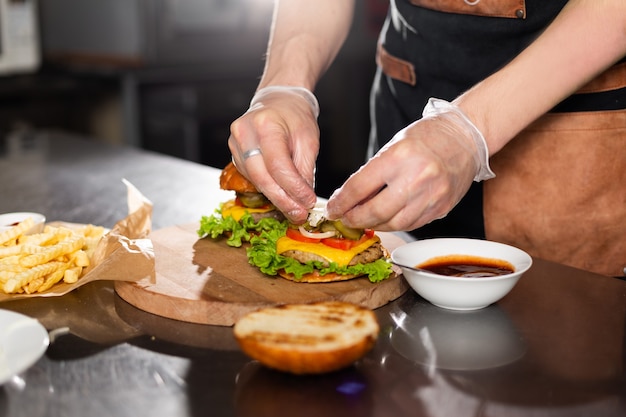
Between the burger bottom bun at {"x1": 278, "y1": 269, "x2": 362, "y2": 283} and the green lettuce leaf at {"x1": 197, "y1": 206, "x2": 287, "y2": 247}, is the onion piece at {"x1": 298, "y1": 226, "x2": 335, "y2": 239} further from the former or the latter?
the green lettuce leaf at {"x1": 197, "y1": 206, "x2": 287, "y2": 247}

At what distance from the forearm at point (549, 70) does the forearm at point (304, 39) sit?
599 mm

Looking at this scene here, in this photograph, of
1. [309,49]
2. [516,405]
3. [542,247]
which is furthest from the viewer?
[309,49]

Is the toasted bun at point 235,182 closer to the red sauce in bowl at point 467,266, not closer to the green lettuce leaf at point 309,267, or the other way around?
the green lettuce leaf at point 309,267

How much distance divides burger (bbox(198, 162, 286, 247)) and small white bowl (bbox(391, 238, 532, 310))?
434 mm

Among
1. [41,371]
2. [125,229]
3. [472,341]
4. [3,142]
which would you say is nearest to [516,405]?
[472,341]

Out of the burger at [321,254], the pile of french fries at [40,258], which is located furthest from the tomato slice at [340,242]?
the pile of french fries at [40,258]

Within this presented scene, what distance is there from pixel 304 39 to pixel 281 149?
57 centimetres

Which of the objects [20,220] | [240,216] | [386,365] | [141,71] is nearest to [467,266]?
[386,365]

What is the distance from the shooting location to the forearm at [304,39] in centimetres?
207

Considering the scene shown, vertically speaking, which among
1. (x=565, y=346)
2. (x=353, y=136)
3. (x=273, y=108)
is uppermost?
(x=273, y=108)

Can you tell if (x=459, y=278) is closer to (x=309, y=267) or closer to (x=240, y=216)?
(x=309, y=267)

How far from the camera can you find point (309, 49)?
2123 mm

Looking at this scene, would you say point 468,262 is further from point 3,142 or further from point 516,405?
point 3,142

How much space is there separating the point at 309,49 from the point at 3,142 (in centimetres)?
178
